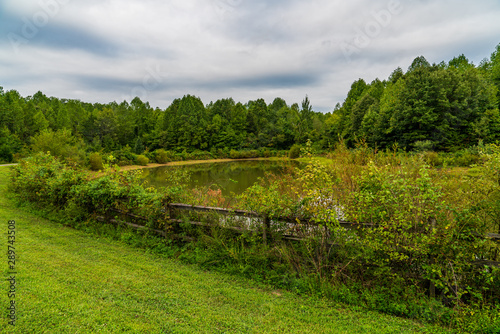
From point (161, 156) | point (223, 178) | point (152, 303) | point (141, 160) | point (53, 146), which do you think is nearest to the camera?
point (152, 303)

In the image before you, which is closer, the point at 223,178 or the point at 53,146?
the point at 53,146

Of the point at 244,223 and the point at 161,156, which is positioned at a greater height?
the point at 244,223

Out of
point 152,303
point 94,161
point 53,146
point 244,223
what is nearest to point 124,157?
point 94,161

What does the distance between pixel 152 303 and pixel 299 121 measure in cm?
5573

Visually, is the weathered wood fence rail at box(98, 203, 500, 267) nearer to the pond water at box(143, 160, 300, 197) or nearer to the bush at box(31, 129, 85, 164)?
the pond water at box(143, 160, 300, 197)

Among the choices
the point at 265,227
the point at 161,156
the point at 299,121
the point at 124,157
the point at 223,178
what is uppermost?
the point at 299,121

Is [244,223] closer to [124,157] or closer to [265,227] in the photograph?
[265,227]

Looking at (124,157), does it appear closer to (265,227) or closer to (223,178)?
(223,178)

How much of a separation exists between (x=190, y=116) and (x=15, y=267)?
50.7 m

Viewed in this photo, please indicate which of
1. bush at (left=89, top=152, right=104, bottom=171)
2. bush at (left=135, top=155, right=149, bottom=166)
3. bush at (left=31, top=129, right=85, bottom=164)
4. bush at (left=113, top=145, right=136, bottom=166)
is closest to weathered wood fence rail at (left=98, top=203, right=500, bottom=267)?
bush at (left=31, top=129, right=85, bottom=164)

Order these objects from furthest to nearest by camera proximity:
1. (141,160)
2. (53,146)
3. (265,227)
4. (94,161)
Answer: (141,160) → (94,161) → (53,146) → (265,227)

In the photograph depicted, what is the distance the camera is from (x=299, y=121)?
5631 centimetres

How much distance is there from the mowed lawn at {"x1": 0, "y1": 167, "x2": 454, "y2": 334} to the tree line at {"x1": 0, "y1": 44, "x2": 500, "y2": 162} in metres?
5.53

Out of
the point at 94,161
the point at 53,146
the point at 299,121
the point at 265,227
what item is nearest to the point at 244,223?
the point at 265,227
